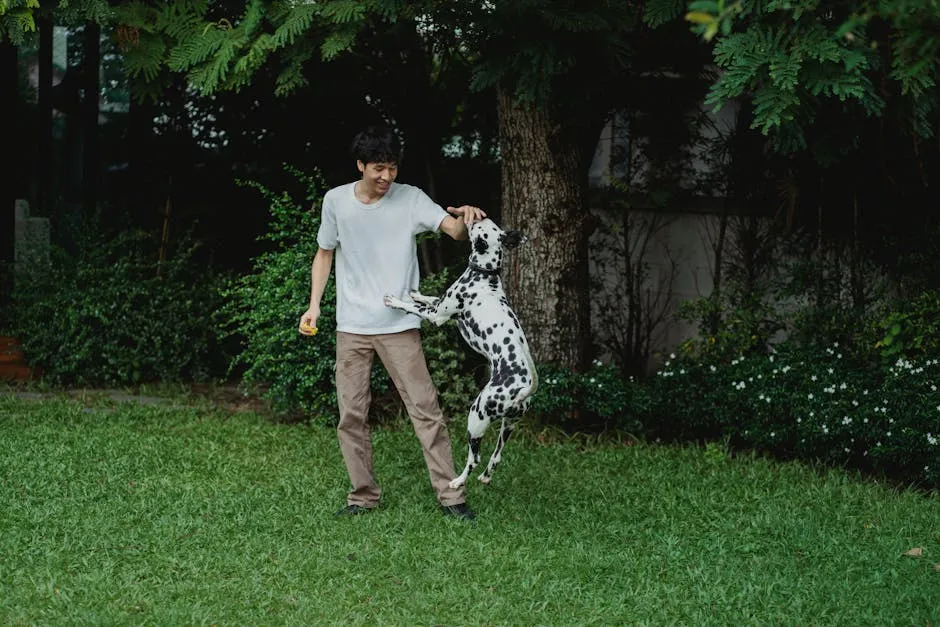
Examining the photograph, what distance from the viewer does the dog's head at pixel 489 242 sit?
5434 mm

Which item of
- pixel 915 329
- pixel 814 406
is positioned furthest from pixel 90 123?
pixel 915 329

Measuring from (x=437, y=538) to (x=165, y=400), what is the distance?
419cm

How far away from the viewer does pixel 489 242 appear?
5508 millimetres

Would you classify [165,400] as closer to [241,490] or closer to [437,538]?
[241,490]

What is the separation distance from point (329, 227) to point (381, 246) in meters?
0.32

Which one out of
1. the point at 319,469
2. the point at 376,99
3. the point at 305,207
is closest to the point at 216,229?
the point at 305,207

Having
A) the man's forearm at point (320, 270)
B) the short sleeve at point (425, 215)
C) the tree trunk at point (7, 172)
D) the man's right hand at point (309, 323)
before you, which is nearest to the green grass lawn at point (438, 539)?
the man's right hand at point (309, 323)

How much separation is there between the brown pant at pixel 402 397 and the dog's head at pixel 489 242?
0.59 metres

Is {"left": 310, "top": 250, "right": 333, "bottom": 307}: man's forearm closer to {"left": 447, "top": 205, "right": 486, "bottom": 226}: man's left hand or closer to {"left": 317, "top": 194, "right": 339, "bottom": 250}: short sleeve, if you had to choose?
{"left": 317, "top": 194, "right": 339, "bottom": 250}: short sleeve

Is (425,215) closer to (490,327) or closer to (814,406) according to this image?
(490,327)

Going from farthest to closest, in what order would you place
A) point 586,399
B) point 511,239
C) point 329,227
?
point 586,399 < point 329,227 < point 511,239

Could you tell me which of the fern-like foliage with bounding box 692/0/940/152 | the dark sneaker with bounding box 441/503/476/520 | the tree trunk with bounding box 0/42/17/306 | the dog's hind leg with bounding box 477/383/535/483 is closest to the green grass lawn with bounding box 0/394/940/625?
the dark sneaker with bounding box 441/503/476/520

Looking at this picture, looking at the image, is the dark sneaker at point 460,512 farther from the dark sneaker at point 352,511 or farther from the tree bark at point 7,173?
the tree bark at point 7,173

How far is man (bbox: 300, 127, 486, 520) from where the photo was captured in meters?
5.77
